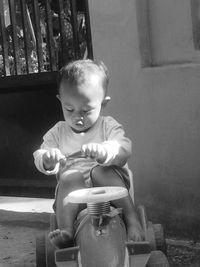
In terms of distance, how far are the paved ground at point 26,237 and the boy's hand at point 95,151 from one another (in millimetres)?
1252

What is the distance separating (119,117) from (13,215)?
1572 mm

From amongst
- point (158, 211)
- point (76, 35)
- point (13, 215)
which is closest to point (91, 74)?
point (158, 211)

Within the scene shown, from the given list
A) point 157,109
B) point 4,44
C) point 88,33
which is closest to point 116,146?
point 157,109

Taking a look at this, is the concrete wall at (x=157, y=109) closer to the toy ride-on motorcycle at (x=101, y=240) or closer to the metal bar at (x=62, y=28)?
the metal bar at (x=62, y=28)

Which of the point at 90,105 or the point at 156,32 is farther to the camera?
the point at 156,32

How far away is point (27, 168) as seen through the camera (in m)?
5.94

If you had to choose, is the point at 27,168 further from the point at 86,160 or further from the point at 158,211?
the point at 86,160

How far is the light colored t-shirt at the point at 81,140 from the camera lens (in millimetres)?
3416

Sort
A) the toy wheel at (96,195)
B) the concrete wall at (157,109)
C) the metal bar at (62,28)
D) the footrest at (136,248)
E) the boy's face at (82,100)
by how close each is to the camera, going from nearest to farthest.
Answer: the toy wheel at (96,195) → the footrest at (136,248) → the boy's face at (82,100) → the concrete wall at (157,109) → the metal bar at (62,28)

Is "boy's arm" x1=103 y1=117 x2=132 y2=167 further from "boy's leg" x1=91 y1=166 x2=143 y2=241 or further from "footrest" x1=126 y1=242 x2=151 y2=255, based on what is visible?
"footrest" x1=126 y1=242 x2=151 y2=255

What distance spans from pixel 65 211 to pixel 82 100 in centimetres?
62

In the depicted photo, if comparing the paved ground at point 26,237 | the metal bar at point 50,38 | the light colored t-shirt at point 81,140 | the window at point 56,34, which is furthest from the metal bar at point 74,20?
the light colored t-shirt at point 81,140

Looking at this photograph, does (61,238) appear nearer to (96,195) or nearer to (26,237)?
(96,195)

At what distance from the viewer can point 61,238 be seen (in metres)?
3.15
